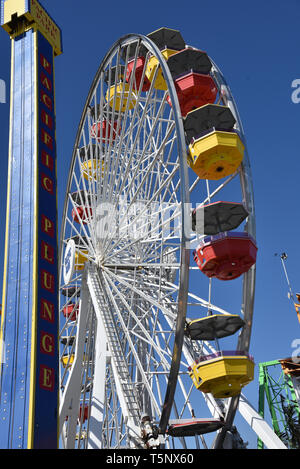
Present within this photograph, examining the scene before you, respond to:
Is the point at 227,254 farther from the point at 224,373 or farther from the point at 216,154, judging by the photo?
the point at 224,373

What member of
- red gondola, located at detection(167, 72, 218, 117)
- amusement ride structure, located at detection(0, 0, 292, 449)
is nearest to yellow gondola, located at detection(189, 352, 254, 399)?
amusement ride structure, located at detection(0, 0, 292, 449)

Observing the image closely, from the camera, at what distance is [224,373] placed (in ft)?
37.5

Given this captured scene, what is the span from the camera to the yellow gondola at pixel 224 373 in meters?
11.5

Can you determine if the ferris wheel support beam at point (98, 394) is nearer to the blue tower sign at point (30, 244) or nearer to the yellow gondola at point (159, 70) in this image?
the blue tower sign at point (30, 244)

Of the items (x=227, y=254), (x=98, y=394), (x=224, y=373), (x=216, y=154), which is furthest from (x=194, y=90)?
(x=98, y=394)

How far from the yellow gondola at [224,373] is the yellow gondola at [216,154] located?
4.68 meters

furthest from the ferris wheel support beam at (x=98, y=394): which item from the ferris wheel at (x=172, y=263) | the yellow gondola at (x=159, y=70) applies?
the yellow gondola at (x=159, y=70)

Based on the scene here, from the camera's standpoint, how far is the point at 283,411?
94.7ft

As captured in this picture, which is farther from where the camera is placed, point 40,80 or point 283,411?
point 283,411

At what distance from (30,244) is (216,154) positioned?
5142 mm

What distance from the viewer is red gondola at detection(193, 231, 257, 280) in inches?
484
